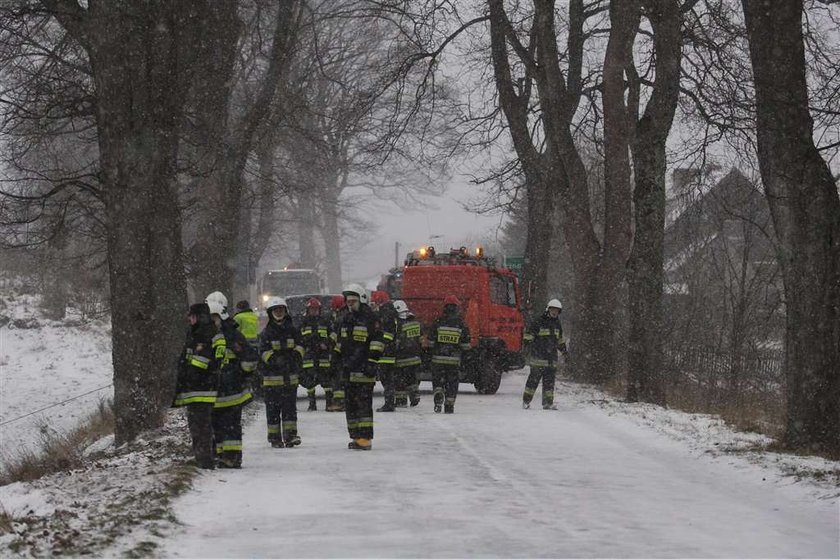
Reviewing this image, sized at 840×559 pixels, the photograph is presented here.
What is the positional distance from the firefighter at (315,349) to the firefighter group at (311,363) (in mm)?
16

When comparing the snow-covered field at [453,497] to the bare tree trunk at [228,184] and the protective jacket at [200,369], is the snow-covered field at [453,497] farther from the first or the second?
the bare tree trunk at [228,184]

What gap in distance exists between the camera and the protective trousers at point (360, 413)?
12789 millimetres

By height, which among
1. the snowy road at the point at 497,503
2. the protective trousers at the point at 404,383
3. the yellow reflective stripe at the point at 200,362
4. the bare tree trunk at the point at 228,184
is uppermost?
the bare tree trunk at the point at 228,184

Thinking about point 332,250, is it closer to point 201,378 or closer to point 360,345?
point 360,345

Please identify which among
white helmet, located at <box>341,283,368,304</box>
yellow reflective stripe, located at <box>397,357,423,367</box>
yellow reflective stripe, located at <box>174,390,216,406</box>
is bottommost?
yellow reflective stripe, located at <box>397,357,423,367</box>

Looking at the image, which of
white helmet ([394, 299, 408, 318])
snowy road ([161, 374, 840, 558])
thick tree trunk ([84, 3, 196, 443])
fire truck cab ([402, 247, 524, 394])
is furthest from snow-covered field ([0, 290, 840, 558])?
fire truck cab ([402, 247, 524, 394])

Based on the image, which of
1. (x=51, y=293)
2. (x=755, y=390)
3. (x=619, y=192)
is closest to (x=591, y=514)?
(x=619, y=192)

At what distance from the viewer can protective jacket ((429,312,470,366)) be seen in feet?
58.3

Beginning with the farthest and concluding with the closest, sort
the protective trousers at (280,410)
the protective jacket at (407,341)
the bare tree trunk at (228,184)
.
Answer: the bare tree trunk at (228,184) < the protective jacket at (407,341) < the protective trousers at (280,410)

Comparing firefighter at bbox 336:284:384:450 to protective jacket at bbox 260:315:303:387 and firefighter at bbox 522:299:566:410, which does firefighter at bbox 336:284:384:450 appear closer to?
protective jacket at bbox 260:315:303:387

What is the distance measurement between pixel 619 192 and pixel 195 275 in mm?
9030

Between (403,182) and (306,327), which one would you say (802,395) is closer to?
(306,327)

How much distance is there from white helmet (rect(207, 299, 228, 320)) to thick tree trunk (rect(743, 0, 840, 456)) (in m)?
6.38

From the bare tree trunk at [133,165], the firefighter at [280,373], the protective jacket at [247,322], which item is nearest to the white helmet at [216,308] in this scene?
the firefighter at [280,373]
